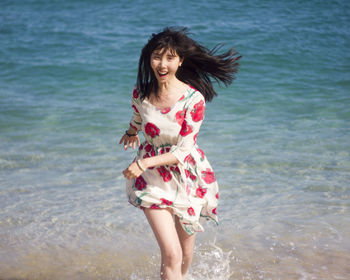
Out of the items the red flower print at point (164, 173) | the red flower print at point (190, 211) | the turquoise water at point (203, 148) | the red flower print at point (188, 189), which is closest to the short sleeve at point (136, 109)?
the red flower print at point (164, 173)

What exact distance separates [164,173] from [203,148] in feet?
12.0

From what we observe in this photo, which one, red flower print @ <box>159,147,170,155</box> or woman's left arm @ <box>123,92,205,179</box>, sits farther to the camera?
red flower print @ <box>159,147,170,155</box>

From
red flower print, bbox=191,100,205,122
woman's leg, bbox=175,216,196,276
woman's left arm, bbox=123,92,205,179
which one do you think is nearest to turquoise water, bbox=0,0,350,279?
woman's leg, bbox=175,216,196,276

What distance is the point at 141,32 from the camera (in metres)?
14.4

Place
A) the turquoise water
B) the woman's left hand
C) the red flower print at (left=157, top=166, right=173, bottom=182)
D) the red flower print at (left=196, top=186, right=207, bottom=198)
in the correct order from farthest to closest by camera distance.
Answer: the turquoise water, the red flower print at (left=196, top=186, right=207, bottom=198), the red flower print at (left=157, top=166, right=173, bottom=182), the woman's left hand

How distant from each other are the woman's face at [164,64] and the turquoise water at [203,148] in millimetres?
1604

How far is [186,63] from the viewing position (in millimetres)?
3096

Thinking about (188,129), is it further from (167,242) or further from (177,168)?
(167,242)

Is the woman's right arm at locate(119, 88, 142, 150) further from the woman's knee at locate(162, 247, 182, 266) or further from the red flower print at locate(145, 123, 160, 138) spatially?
the woman's knee at locate(162, 247, 182, 266)

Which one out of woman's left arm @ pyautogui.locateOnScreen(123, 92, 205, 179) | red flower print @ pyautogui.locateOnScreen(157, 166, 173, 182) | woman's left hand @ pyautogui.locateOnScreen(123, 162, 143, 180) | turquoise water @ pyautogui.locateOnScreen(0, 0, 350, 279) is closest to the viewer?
woman's left hand @ pyautogui.locateOnScreen(123, 162, 143, 180)

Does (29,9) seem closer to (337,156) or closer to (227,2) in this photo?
(227,2)

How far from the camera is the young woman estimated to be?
286cm

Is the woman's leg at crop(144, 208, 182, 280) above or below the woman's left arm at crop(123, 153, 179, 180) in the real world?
below

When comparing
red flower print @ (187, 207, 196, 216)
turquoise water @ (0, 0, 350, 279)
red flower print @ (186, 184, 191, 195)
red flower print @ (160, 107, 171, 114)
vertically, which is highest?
red flower print @ (160, 107, 171, 114)
